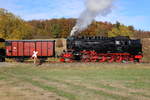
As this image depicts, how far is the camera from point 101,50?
34469 millimetres

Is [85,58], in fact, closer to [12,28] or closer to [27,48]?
[27,48]

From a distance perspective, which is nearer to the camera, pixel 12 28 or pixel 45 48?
pixel 45 48

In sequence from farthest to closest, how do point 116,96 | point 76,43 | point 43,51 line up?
point 43,51 < point 76,43 < point 116,96

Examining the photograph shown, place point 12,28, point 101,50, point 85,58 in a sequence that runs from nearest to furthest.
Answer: point 85,58 < point 101,50 < point 12,28

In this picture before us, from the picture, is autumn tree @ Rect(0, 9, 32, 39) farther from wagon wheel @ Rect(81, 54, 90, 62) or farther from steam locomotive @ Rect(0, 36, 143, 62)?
wagon wheel @ Rect(81, 54, 90, 62)

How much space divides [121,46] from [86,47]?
174 inches

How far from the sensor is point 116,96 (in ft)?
35.6

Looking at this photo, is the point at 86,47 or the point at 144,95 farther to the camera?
the point at 86,47

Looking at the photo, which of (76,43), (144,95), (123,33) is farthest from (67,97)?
(123,33)

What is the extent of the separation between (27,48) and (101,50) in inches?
398

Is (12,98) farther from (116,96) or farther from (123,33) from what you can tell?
(123,33)

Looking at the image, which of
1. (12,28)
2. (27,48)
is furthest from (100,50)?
(12,28)

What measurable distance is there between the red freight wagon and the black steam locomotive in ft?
13.8

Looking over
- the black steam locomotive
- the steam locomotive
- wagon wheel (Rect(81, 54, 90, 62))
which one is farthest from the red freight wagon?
wagon wheel (Rect(81, 54, 90, 62))
